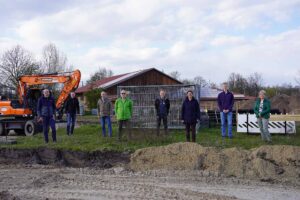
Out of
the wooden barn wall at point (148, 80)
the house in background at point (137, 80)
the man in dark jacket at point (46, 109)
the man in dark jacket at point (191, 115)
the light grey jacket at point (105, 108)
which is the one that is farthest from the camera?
the wooden barn wall at point (148, 80)

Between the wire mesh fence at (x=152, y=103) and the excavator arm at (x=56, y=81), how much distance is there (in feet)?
12.4

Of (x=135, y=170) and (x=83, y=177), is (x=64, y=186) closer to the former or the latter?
(x=83, y=177)

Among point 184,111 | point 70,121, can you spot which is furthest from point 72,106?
point 184,111

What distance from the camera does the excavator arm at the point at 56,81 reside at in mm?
19422

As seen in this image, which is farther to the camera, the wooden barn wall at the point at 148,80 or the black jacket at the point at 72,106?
the wooden barn wall at the point at 148,80

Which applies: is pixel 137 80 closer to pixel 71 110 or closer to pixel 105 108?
pixel 71 110

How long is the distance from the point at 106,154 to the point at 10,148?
131 inches

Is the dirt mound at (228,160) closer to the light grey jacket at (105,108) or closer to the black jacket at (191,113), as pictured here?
the black jacket at (191,113)

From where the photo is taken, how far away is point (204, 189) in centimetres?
808

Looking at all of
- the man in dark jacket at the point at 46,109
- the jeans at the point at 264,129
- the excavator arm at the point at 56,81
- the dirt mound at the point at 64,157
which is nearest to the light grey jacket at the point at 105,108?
the man in dark jacket at the point at 46,109

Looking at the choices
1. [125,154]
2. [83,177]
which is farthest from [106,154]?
[83,177]

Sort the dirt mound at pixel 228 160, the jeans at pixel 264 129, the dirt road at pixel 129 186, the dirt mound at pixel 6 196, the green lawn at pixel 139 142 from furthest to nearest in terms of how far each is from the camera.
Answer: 1. the jeans at pixel 264 129
2. the green lawn at pixel 139 142
3. the dirt mound at pixel 228 160
4. the dirt road at pixel 129 186
5. the dirt mound at pixel 6 196

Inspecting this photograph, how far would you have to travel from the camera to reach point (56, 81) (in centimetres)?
1969

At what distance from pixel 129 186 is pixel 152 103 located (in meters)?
8.67
